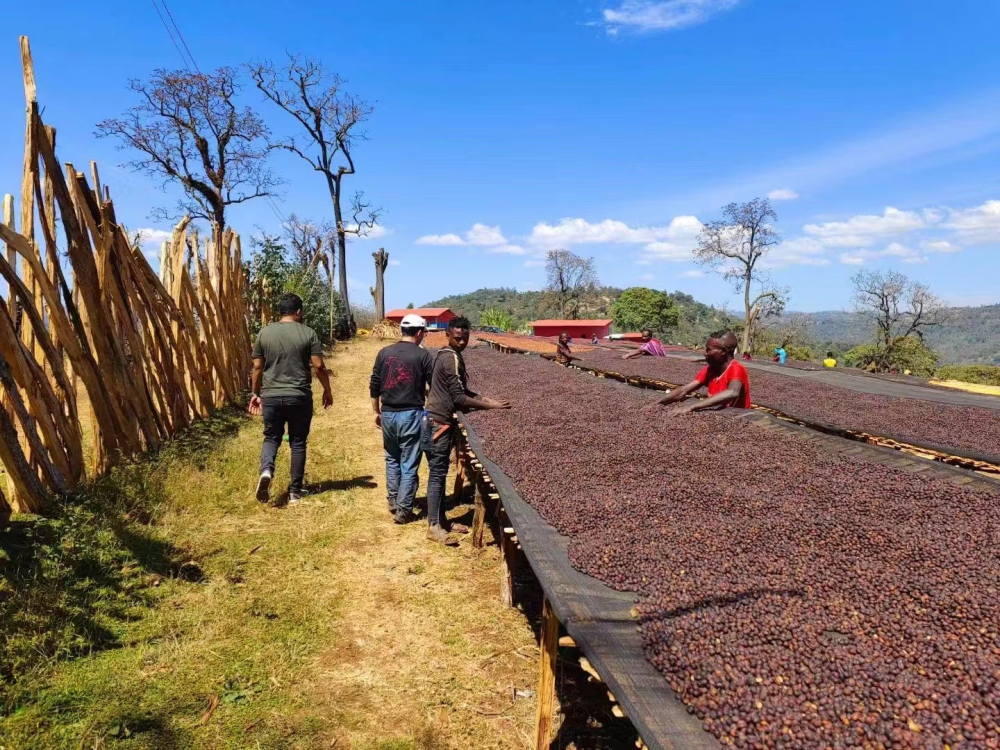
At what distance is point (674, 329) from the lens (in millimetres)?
60531

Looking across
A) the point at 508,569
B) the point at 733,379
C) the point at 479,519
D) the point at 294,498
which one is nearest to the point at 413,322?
the point at 479,519

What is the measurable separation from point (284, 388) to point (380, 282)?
23.0 m

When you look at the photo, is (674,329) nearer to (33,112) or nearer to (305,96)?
(305,96)

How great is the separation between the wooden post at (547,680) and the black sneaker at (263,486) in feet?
10.3

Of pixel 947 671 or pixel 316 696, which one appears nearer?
pixel 947 671

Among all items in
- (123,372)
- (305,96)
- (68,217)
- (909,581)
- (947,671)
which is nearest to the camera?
(947,671)

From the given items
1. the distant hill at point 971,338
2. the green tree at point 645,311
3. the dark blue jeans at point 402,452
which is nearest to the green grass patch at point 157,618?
the dark blue jeans at point 402,452

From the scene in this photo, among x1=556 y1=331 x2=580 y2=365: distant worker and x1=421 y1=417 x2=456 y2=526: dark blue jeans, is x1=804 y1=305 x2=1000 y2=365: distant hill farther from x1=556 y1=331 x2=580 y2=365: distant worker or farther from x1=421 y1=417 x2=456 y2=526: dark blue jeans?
x1=421 y1=417 x2=456 y2=526: dark blue jeans

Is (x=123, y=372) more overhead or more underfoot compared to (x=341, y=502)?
more overhead

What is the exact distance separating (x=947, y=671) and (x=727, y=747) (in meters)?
0.69

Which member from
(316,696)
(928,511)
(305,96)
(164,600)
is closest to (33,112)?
(164,600)

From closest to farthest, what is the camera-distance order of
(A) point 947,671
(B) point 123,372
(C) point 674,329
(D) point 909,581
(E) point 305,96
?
(A) point 947,671 → (D) point 909,581 → (B) point 123,372 → (E) point 305,96 → (C) point 674,329

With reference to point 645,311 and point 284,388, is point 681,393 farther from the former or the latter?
point 645,311

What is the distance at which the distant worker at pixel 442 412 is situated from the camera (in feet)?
13.9
